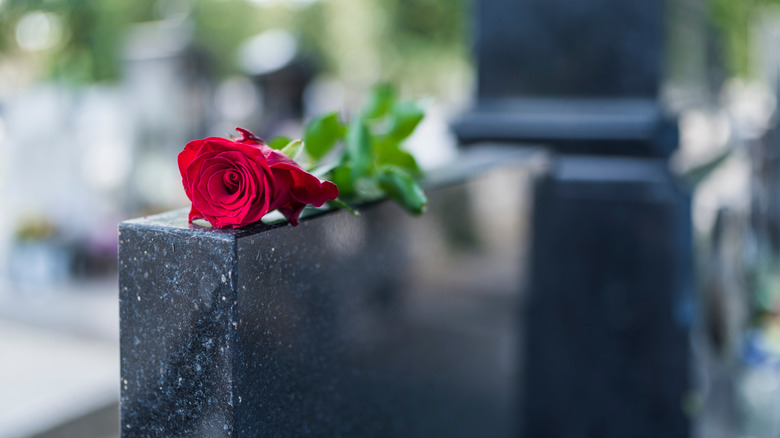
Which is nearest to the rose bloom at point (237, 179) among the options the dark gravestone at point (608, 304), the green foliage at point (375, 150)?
the green foliage at point (375, 150)

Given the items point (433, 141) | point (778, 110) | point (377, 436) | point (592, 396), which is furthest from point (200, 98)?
point (377, 436)

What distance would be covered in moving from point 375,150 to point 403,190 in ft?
0.74

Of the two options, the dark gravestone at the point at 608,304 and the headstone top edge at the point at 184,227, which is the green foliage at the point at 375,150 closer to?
the headstone top edge at the point at 184,227

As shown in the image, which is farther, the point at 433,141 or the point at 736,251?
the point at 433,141

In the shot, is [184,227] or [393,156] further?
[393,156]

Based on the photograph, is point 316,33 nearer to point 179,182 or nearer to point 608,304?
point 179,182

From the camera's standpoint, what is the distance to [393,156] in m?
1.77

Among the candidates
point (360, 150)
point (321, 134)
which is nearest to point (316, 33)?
point (321, 134)

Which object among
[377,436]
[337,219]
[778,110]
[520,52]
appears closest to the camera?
[337,219]

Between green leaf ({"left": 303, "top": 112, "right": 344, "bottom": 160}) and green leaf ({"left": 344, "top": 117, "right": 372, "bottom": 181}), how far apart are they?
83mm

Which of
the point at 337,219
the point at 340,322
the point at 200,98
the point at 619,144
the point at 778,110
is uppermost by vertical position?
the point at 200,98

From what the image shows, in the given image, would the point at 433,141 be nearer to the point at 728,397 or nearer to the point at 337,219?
the point at 728,397

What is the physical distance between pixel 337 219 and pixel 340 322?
0.74 ft

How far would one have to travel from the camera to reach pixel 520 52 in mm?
2863
